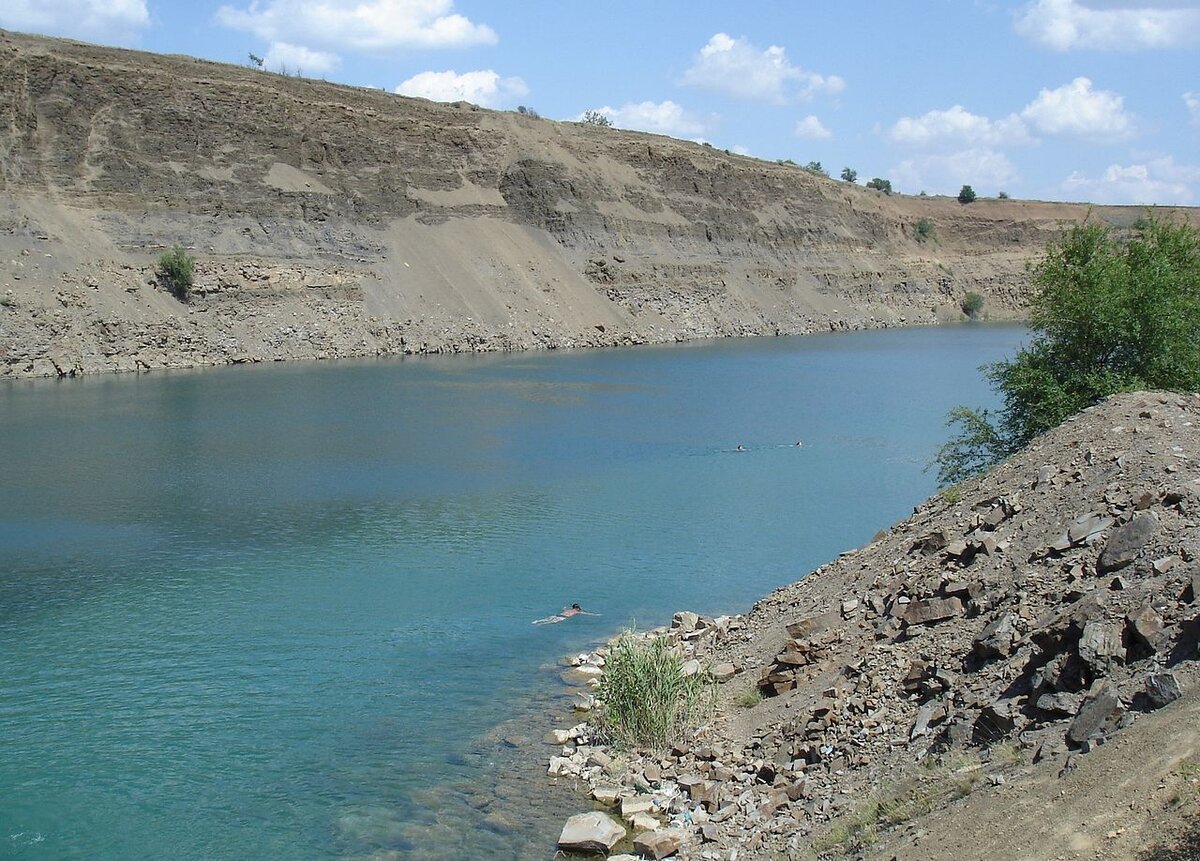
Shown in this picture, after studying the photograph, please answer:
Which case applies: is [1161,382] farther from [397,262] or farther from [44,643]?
[397,262]

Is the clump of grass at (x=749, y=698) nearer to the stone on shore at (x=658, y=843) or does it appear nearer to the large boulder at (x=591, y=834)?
the large boulder at (x=591, y=834)

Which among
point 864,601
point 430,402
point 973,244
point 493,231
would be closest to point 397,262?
point 493,231

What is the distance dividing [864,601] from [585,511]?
1651cm

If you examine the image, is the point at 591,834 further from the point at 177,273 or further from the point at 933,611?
the point at 177,273

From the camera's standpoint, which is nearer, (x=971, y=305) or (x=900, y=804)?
(x=900, y=804)

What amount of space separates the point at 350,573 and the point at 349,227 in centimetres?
5886

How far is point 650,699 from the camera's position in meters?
15.7

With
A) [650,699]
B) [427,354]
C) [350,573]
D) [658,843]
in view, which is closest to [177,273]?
[427,354]

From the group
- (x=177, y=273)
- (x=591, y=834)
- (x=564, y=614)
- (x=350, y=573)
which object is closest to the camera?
(x=591, y=834)

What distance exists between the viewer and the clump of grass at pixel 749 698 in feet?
52.9

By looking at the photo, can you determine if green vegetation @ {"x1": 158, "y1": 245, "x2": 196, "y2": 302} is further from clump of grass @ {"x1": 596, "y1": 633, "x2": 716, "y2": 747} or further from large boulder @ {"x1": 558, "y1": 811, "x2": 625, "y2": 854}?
large boulder @ {"x1": 558, "y1": 811, "x2": 625, "y2": 854}

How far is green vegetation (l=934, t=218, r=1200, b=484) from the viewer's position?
77.0 feet

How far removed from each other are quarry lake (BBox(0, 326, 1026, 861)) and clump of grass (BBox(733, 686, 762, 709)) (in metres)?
2.96

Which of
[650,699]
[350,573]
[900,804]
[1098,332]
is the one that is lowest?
[350,573]
